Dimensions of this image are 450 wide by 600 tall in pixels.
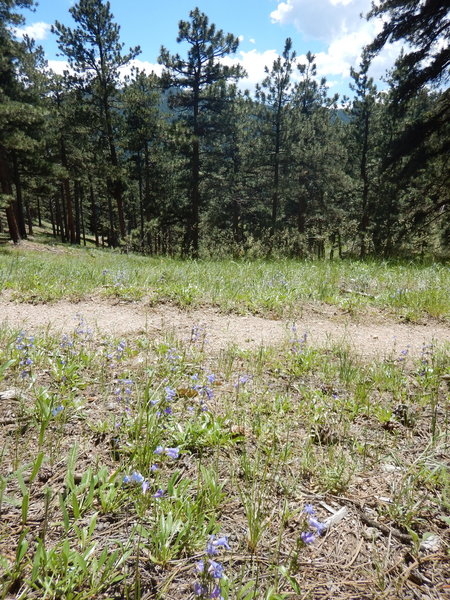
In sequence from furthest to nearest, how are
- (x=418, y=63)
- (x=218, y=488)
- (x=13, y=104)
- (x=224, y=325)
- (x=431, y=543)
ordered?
1. (x=13, y=104)
2. (x=418, y=63)
3. (x=224, y=325)
4. (x=218, y=488)
5. (x=431, y=543)

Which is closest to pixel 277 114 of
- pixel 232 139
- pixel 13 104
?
pixel 232 139

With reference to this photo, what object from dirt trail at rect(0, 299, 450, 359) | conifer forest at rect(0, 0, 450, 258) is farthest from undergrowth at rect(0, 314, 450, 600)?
conifer forest at rect(0, 0, 450, 258)

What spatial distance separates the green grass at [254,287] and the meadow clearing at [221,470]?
1.69 metres

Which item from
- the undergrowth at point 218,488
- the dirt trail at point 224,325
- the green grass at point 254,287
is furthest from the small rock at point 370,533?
the green grass at point 254,287

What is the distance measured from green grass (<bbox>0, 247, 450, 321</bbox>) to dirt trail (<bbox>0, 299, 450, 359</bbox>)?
326 millimetres

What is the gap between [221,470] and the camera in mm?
2000

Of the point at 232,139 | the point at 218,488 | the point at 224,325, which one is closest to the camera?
the point at 218,488

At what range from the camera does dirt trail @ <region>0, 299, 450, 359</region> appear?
14.8 ft

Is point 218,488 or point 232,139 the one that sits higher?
point 232,139

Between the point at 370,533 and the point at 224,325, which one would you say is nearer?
the point at 370,533

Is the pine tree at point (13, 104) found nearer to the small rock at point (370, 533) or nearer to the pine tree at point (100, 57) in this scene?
the pine tree at point (100, 57)

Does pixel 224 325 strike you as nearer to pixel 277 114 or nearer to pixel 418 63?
pixel 418 63

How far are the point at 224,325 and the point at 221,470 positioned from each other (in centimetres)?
329

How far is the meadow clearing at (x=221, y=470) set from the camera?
1.36 metres
